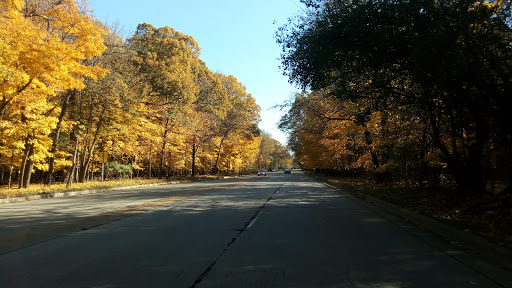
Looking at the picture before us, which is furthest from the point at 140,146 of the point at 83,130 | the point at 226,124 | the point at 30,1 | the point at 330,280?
the point at 330,280

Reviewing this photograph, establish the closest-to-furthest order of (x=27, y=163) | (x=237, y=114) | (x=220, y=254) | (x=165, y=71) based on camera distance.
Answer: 1. (x=220, y=254)
2. (x=27, y=163)
3. (x=165, y=71)
4. (x=237, y=114)

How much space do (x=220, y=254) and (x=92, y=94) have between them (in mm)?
23685

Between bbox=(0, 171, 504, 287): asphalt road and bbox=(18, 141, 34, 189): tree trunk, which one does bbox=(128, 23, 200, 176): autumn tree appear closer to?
bbox=(18, 141, 34, 189): tree trunk

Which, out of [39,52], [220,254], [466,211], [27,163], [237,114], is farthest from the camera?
[237,114]

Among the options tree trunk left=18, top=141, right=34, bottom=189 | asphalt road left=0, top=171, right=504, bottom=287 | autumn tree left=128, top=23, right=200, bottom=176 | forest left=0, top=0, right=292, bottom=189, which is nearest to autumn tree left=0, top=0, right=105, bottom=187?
forest left=0, top=0, right=292, bottom=189

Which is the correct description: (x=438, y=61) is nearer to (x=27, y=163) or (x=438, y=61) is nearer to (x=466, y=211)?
(x=466, y=211)

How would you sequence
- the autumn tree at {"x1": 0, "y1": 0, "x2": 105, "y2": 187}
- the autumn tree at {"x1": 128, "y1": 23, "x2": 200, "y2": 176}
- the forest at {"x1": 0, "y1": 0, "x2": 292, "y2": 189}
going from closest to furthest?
the autumn tree at {"x1": 0, "y1": 0, "x2": 105, "y2": 187} < the forest at {"x1": 0, "y1": 0, "x2": 292, "y2": 189} < the autumn tree at {"x1": 128, "y1": 23, "x2": 200, "y2": 176}

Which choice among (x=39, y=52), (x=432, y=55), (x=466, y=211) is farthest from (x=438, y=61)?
(x=39, y=52)

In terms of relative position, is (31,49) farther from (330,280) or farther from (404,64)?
(330,280)

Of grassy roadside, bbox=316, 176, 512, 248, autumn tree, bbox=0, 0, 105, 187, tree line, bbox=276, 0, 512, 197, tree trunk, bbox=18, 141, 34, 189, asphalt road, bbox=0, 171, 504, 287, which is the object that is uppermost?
autumn tree, bbox=0, 0, 105, 187

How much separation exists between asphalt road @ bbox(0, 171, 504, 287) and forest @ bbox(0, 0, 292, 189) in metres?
9.28

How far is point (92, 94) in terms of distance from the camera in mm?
26328

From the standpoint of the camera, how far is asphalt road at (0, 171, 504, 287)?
5.09 meters

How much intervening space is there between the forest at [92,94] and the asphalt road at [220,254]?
30.5 feet
